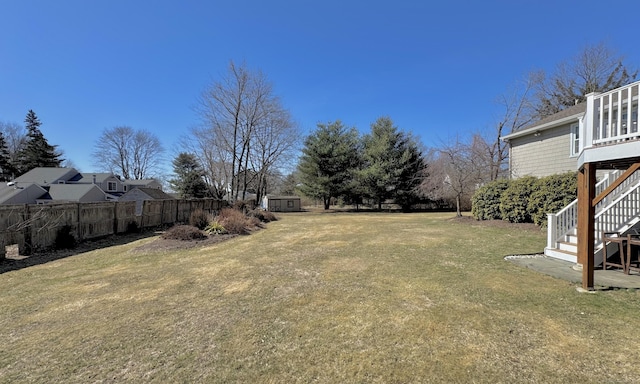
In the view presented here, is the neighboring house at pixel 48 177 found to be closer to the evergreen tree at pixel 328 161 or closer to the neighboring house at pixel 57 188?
the neighboring house at pixel 57 188

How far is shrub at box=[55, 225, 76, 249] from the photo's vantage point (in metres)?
8.84

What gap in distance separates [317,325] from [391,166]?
80.4 feet

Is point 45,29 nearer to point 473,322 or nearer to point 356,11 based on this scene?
point 356,11

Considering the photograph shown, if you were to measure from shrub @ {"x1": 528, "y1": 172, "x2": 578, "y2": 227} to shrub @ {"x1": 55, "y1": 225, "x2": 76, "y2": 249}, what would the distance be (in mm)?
16511

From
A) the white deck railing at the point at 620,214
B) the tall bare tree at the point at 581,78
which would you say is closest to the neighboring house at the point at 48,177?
the white deck railing at the point at 620,214

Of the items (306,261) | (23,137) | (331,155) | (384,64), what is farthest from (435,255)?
(23,137)

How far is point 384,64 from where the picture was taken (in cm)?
1617

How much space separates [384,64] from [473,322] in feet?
52.0

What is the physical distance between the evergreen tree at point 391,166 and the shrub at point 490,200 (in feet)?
38.0

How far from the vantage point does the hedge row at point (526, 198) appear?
33.0 ft

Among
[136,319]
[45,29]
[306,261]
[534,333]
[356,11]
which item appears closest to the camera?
[534,333]

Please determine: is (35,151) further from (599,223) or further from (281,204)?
(599,223)

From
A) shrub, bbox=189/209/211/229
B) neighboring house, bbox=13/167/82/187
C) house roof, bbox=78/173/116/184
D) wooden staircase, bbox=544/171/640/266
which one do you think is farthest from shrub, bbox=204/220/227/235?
house roof, bbox=78/173/116/184

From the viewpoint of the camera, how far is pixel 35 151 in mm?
37906
